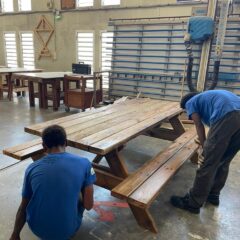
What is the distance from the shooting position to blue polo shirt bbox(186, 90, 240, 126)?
196 cm

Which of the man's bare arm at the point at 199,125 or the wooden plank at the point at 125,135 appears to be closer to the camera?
the wooden plank at the point at 125,135

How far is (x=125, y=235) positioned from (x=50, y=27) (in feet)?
25.9

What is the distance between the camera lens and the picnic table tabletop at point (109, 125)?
6.57 ft

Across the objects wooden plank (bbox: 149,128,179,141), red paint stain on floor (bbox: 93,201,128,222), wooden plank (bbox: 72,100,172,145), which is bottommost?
red paint stain on floor (bbox: 93,201,128,222)

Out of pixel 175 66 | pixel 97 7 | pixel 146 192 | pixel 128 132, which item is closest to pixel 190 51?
pixel 175 66

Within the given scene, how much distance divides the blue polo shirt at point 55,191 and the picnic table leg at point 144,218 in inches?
20.1

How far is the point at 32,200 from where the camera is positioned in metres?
1.45

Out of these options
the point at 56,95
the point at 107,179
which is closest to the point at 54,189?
the point at 107,179

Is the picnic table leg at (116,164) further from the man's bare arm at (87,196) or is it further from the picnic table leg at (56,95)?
the picnic table leg at (56,95)

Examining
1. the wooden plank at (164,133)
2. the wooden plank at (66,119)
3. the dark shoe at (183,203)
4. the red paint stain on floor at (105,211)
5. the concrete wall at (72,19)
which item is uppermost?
the concrete wall at (72,19)

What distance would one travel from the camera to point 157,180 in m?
1.97

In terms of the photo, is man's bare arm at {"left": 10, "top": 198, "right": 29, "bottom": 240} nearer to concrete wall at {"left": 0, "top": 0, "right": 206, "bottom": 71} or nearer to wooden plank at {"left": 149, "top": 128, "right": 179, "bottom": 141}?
wooden plank at {"left": 149, "top": 128, "right": 179, "bottom": 141}

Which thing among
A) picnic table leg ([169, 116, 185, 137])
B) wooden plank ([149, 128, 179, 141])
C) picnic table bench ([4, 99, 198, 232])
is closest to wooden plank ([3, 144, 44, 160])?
picnic table bench ([4, 99, 198, 232])

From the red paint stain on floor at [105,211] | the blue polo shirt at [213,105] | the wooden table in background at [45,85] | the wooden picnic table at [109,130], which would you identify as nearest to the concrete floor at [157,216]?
the red paint stain on floor at [105,211]
